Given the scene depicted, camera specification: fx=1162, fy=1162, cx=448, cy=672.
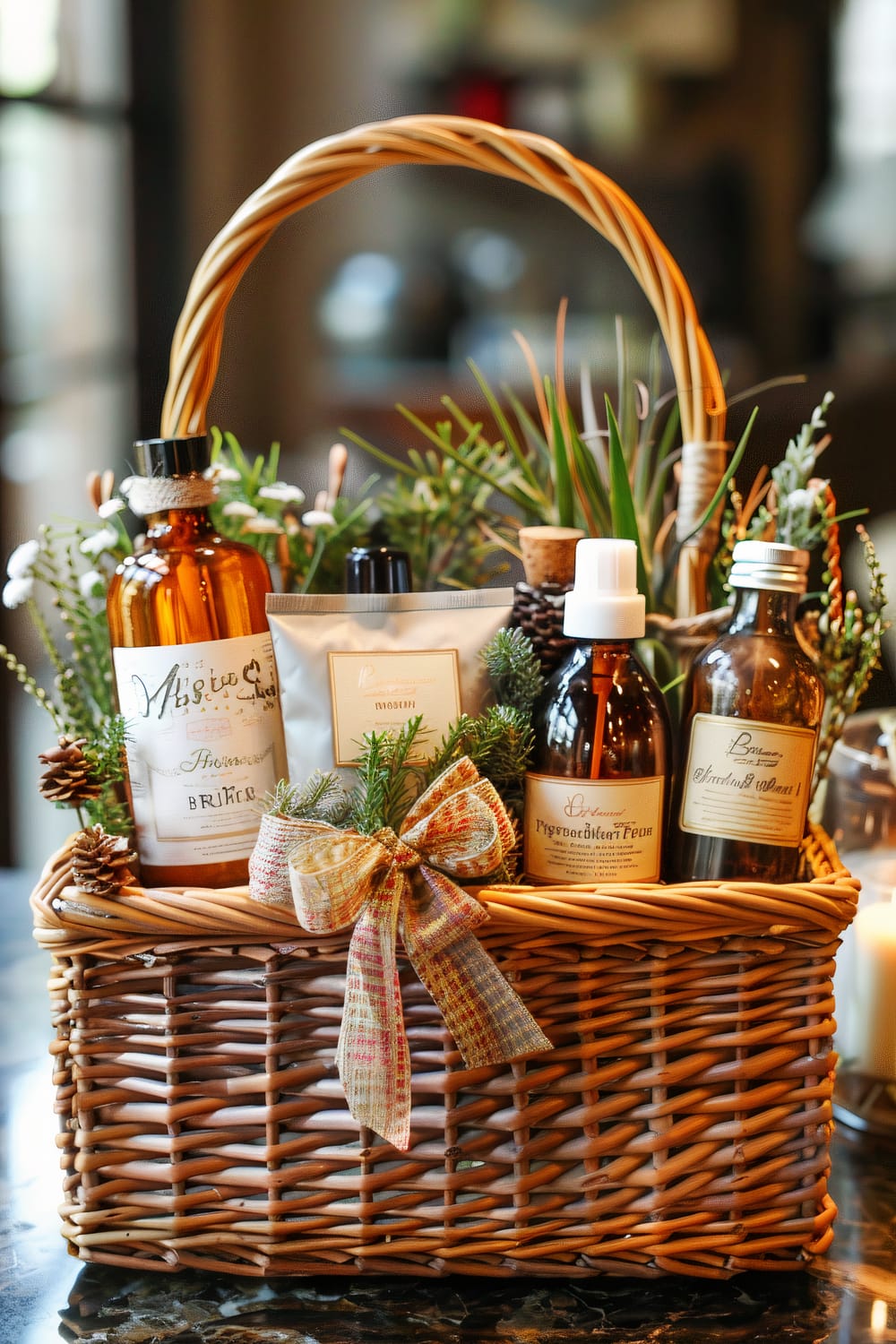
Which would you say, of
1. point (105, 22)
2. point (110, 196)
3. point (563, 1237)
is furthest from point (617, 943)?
point (105, 22)

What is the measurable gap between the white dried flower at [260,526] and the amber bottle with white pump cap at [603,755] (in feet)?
0.80

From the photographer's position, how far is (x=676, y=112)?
2.60 metres

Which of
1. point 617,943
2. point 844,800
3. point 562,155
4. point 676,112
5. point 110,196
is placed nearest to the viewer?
point 617,943

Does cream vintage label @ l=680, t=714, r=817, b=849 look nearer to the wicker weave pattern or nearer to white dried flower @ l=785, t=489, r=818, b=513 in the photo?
the wicker weave pattern

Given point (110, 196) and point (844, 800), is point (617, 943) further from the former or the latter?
point (110, 196)

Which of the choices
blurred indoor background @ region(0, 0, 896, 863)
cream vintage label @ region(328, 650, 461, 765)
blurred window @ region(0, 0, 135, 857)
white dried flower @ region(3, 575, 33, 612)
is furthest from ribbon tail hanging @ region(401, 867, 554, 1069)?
blurred indoor background @ region(0, 0, 896, 863)

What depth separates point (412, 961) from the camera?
1.85 ft

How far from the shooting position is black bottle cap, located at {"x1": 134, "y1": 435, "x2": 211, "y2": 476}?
0.67 metres

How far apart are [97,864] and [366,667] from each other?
179 millimetres

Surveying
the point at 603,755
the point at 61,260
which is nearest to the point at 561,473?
the point at 603,755

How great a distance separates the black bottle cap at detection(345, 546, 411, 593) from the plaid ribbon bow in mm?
178

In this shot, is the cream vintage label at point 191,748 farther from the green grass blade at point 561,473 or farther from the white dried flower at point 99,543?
the green grass blade at point 561,473

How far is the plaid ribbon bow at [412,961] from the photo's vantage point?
554 millimetres

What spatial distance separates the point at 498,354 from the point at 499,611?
6.69 feet
